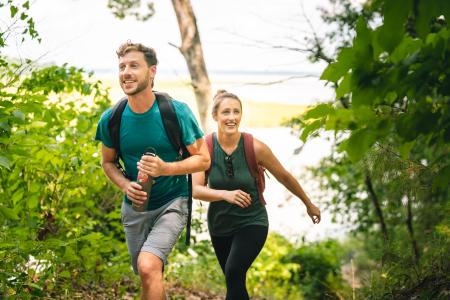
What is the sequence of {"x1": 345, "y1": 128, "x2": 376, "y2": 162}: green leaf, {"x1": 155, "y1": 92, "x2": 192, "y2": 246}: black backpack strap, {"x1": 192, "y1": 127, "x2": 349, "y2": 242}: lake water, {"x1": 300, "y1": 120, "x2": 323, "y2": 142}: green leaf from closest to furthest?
1. {"x1": 345, "y1": 128, "x2": 376, "y2": 162}: green leaf
2. {"x1": 300, "y1": 120, "x2": 323, "y2": 142}: green leaf
3. {"x1": 155, "y1": 92, "x2": 192, "y2": 246}: black backpack strap
4. {"x1": 192, "y1": 127, "x2": 349, "y2": 242}: lake water

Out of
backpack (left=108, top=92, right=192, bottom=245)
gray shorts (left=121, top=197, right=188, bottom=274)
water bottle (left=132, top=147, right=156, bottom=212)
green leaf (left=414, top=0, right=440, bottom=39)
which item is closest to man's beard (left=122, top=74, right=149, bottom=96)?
backpack (left=108, top=92, right=192, bottom=245)

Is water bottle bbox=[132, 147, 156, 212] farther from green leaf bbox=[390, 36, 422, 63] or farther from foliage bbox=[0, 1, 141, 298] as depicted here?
green leaf bbox=[390, 36, 422, 63]

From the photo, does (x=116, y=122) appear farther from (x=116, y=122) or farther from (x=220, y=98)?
(x=220, y=98)

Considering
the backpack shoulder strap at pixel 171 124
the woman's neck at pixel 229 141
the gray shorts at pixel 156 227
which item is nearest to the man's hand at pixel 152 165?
the backpack shoulder strap at pixel 171 124

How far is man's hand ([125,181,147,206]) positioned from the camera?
457 cm

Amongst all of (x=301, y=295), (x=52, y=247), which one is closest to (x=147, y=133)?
(x=52, y=247)

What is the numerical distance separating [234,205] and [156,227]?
2.81 feet

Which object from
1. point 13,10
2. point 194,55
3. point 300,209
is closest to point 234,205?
point 13,10

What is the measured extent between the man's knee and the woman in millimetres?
797

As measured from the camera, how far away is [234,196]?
16.7 ft

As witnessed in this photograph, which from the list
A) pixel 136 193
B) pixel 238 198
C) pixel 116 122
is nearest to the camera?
pixel 136 193

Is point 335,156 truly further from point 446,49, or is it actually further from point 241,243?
point 446,49

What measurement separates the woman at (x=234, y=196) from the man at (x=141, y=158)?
0.49m

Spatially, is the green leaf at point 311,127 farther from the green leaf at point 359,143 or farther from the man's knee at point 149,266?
→ the man's knee at point 149,266
